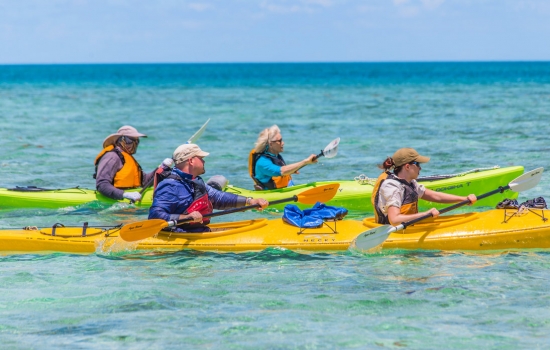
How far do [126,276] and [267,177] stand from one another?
3479 mm

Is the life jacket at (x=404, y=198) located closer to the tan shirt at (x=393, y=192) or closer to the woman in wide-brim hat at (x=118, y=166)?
the tan shirt at (x=393, y=192)

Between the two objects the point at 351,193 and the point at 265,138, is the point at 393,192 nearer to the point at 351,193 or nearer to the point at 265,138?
the point at 265,138

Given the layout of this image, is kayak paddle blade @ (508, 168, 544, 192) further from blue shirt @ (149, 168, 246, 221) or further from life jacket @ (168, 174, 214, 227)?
blue shirt @ (149, 168, 246, 221)

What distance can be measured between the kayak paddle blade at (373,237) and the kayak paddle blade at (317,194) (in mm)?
1701

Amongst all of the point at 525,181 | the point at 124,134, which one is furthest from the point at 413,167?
the point at 124,134

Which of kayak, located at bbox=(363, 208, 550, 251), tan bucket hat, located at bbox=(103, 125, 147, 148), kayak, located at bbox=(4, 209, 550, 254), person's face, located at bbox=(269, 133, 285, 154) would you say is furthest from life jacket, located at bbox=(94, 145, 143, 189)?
kayak, located at bbox=(363, 208, 550, 251)

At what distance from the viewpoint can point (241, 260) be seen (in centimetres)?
777

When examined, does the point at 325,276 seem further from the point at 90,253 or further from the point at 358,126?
the point at 358,126

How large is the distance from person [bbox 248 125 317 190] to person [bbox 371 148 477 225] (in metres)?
2.51

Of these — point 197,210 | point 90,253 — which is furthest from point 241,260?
point 90,253

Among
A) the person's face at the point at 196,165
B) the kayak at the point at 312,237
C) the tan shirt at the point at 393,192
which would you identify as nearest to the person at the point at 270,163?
the kayak at the point at 312,237

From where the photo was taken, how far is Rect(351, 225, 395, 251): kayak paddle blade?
A: 7438 millimetres

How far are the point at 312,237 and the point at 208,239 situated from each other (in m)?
1.04

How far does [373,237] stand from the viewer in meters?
7.47
